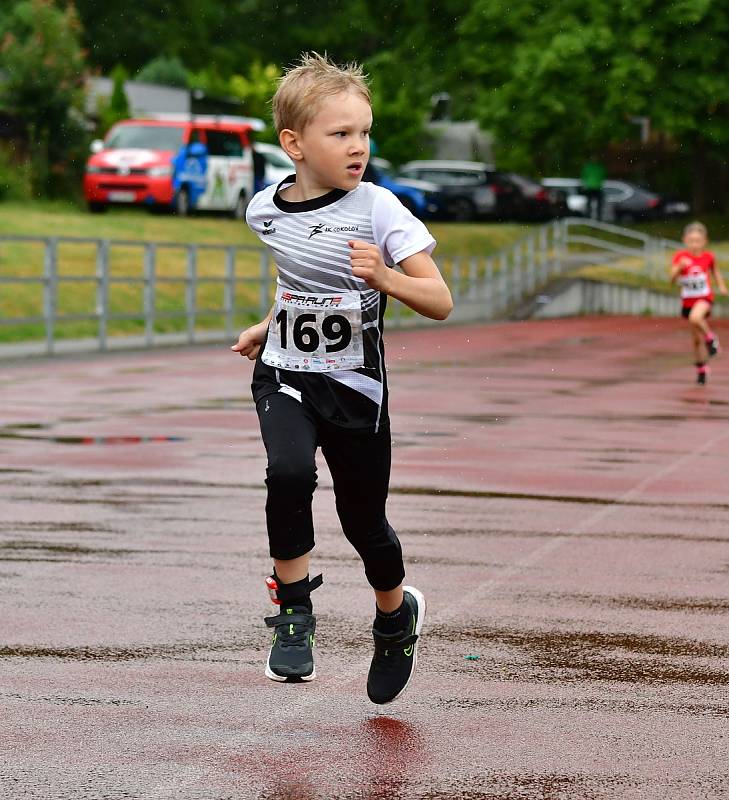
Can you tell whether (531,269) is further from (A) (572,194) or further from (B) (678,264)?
(A) (572,194)

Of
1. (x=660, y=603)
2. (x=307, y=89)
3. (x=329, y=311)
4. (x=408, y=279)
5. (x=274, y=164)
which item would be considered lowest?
(x=274, y=164)

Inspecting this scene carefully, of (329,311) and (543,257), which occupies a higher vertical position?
(329,311)

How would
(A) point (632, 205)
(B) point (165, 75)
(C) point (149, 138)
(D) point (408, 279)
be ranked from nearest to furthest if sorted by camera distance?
(D) point (408, 279) → (C) point (149, 138) → (A) point (632, 205) → (B) point (165, 75)

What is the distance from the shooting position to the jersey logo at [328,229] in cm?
522

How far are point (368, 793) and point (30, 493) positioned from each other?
5790 mm

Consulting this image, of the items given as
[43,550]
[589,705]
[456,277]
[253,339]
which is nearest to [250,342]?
[253,339]

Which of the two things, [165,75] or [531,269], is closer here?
[531,269]

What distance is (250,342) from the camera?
5.51 metres

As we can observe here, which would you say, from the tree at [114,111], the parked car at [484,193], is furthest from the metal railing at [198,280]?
the tree at [114,111]

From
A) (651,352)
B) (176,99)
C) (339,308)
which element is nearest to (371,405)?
(339,308)

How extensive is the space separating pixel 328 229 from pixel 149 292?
63.7 feet

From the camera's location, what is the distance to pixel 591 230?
46.3 meters

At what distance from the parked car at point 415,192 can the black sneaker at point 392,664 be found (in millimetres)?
37081

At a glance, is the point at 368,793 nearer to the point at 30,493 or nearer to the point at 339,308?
the point at 339,308
